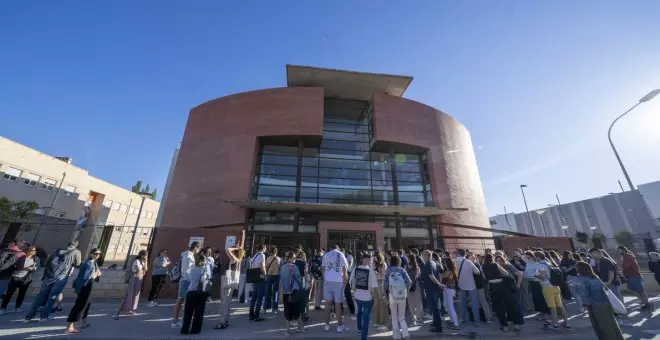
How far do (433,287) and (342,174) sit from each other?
13052 millimetres

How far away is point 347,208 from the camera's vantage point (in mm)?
15734

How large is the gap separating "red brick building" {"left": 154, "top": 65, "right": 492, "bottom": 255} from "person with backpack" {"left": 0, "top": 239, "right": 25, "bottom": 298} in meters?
8.54

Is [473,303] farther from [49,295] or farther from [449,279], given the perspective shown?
[49,295]

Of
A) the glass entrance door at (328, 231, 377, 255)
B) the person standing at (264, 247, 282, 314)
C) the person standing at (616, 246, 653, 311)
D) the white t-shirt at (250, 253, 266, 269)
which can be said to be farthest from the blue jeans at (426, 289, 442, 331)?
the glass entrance door at (328, 231, 377, 255)

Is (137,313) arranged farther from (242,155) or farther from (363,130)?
(363,130)

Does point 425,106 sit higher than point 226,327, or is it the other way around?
point 425,106

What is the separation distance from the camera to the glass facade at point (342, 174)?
17.8 meters

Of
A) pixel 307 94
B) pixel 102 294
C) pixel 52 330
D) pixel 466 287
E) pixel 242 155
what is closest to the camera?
pixel 52 330

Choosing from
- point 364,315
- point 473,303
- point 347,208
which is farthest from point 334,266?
point 347,208

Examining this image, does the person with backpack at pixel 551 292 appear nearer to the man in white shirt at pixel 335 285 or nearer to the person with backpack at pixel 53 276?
the man in white shirt at pixel 335 285

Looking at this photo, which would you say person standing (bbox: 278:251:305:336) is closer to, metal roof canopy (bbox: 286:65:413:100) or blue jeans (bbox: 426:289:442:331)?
blue jeans (bbox: 426:289:442:331)

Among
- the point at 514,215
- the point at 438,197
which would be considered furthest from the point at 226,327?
the point at 514,215

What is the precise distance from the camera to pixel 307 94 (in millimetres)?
20062

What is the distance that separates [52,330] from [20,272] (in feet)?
9.35
